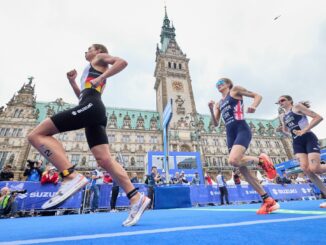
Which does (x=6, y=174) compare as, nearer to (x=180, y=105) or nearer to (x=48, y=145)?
(x=48, y=145)

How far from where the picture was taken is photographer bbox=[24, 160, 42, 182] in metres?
8.09

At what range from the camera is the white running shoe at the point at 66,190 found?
6.11ft

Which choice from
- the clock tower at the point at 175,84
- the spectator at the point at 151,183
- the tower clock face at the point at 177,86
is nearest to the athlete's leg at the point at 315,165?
the spectator at the point at 151,183

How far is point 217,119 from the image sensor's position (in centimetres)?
431

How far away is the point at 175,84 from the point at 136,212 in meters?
43.1

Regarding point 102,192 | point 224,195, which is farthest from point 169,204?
point 224,195

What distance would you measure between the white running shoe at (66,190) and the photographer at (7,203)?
21.0 ft

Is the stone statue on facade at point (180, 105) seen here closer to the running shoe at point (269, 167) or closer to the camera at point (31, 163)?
the camera at point (31, 163)

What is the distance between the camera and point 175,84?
1741 inches

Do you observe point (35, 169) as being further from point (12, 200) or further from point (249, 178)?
point (249, 178)

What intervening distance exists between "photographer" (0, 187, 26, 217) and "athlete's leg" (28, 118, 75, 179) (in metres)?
6.32

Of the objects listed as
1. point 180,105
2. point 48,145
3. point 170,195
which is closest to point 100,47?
point 48,145

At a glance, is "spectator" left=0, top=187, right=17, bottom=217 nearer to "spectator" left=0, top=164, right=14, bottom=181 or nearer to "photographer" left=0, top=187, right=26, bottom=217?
"photographer" left=0, top=187, right=26, bottom=217

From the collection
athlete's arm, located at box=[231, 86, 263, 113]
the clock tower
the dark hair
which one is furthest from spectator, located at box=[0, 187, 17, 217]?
the clock tower
